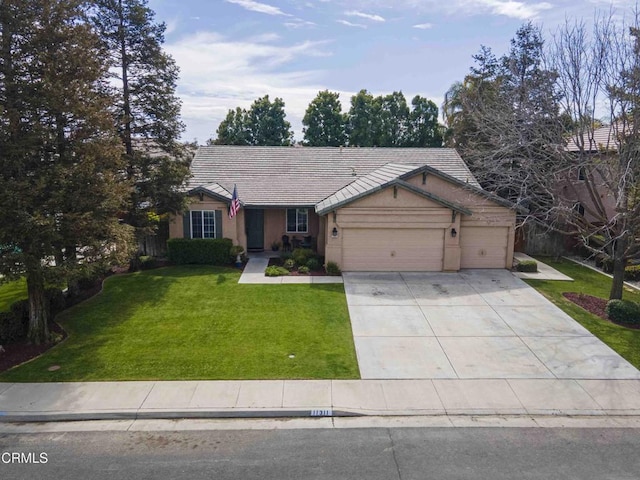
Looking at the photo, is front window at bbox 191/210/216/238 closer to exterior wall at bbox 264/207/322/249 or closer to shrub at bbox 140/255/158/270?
shrub at bbox 140/255/158/270

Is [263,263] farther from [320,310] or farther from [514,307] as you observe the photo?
[514,307]

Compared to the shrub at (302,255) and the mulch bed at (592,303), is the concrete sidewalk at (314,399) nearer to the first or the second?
the mulch bed at (592,303)

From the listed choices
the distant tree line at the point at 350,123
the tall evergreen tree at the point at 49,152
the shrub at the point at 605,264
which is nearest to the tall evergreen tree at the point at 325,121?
the distant tree line at the point at 350,123

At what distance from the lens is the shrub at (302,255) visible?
20.5 m

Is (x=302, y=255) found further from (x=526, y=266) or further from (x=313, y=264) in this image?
(x=526, y=266)

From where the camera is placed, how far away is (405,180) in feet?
66.1

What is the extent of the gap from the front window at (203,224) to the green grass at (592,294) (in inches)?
540

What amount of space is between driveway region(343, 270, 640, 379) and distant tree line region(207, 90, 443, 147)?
27043 mm

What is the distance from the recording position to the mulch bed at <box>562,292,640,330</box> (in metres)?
15.0

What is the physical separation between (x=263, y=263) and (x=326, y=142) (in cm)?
2532

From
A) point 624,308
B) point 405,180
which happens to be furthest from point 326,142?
point 624,308

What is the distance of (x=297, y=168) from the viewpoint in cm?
2500

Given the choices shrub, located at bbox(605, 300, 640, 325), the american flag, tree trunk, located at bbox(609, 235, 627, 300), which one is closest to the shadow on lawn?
the american flag

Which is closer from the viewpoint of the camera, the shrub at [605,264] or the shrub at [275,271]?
the shrub at [275,271]
